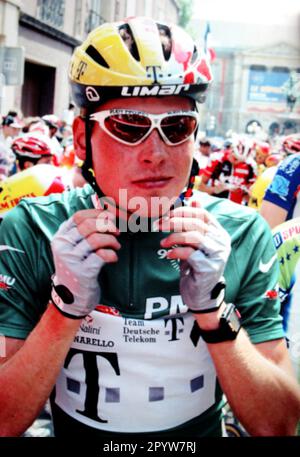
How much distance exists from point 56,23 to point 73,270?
116 centimetres

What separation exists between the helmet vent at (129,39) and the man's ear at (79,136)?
25cm

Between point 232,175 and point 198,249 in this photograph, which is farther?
point 232,175

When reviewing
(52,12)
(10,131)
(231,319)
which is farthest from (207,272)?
(10,131)

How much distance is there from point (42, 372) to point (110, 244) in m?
0.38

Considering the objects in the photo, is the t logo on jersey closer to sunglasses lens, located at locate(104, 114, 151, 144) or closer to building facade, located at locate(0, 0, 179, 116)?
sunglasses lens, located at locate(104, 114, 151, 144)

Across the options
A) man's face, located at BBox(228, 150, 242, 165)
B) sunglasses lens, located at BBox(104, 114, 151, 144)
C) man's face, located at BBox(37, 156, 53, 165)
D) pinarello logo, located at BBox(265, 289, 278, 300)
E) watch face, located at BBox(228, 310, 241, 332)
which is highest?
man's face, located at BBox(228, 150, 242, 165)

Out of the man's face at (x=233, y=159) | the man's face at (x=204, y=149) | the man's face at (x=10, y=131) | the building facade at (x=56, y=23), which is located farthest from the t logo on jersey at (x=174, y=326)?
the man's face at (x=204, y=149)

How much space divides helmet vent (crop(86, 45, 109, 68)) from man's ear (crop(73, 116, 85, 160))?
17 centimetres

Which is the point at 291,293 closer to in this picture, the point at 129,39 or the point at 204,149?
the point at 129,39

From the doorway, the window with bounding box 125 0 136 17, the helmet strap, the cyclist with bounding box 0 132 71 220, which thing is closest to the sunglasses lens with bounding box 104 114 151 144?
the helmet strap

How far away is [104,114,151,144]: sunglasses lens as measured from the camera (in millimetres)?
1327

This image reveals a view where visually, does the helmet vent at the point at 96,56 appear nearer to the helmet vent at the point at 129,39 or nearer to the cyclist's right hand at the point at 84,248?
the helmet vent at the point at 129,39

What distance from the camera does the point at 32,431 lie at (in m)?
2.13

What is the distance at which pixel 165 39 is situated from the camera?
140 cm
